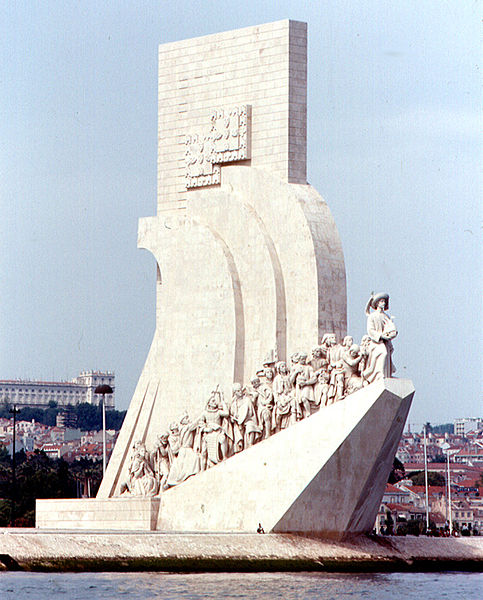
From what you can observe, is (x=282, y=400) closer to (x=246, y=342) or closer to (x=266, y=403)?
(x=266, y=403)

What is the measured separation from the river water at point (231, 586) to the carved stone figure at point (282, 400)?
3030mm

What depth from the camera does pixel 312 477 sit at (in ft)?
81.4

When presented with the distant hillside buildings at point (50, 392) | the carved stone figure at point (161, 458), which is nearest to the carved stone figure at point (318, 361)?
the carved stone figure at point (161, 458)

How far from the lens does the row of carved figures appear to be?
2550cm

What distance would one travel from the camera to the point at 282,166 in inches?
1093

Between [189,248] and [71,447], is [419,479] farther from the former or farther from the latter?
[189,248]

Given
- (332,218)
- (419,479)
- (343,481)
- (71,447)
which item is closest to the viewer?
(343,481)

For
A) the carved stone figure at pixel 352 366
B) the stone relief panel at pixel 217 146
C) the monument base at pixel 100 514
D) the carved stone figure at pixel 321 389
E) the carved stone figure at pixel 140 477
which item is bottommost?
the monument base at pixel 100 514

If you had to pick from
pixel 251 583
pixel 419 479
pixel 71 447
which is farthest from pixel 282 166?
pixel 71 447

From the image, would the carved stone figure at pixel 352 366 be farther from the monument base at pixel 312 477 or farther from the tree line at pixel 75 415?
the tree line at pixel 75 415

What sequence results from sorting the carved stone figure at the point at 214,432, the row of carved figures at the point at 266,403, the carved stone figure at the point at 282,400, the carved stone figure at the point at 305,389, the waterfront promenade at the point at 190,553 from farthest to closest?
the carved stone figure at the point at 214,432 < the carved stone figure at the point at 282,400 < the carved stone figure at the point at 305,389 < the row of carved figures at the point at 266,403 < the waterfront promenade at the point at 190,553

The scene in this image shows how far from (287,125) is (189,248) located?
2.94 meters

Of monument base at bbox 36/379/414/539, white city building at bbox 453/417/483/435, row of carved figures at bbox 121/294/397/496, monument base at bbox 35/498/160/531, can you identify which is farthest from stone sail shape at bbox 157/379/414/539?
white city building at bbox 453/417/483/435

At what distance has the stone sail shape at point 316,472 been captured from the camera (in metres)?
24.9
